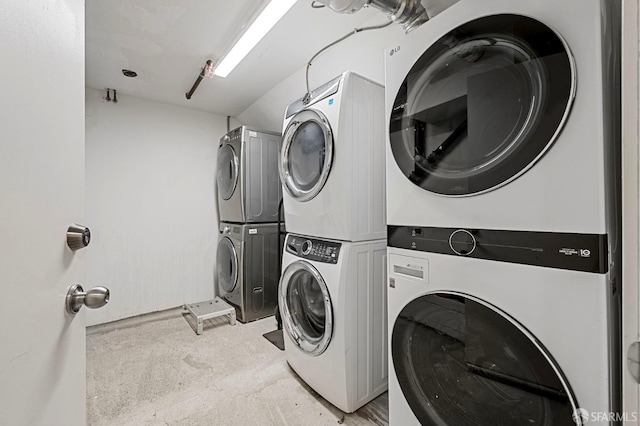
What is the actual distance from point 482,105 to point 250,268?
2303 millimetres

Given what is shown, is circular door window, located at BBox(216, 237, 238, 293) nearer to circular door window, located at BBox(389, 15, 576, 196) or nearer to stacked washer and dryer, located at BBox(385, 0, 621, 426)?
stacked washer and dryer, located at BBox(385, 0, 621, 426)

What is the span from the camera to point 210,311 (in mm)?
2465

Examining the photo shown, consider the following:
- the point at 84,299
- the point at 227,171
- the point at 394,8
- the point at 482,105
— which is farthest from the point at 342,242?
the point at 227,171

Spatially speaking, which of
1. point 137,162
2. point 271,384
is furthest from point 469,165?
point 137,162

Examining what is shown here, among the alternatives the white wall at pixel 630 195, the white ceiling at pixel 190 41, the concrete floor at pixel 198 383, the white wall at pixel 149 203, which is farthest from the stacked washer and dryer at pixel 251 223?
the white wall at pixel 630 195

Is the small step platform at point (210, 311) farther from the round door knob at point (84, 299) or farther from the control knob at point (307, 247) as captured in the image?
the round door knob at point (84, 299)

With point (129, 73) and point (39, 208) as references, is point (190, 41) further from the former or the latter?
point (39, 208)

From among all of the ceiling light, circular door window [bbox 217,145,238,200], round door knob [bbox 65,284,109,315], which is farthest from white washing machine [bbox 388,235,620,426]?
the ceiling light

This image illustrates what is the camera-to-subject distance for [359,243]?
1.41 metres

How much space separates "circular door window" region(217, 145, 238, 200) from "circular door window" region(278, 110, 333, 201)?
104 centimetres

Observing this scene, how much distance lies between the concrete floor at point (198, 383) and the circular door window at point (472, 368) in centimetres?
66

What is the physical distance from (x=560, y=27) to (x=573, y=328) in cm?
75

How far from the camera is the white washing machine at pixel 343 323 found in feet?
4.41

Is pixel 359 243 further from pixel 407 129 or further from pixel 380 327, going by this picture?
pixel 407 129
